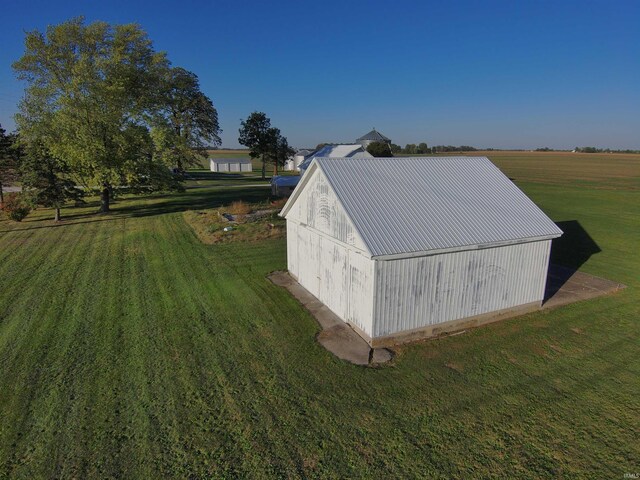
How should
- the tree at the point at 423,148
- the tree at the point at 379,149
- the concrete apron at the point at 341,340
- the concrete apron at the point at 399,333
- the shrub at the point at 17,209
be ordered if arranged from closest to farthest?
the concrete apron at the point at 341,340
the concrete apron at the point at 399,333
the shrub at the point at 17,209
the tree at the point at 379,149
the tree at the point at 423,148

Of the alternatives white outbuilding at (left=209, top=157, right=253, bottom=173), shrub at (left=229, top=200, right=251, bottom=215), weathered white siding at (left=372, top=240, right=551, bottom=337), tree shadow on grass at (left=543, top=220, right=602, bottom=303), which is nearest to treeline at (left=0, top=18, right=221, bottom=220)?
shrub at (left=229, top=200, right=251, bottom=215)

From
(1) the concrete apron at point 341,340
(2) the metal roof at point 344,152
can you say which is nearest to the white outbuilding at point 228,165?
(2) the metal roof at point 344,152

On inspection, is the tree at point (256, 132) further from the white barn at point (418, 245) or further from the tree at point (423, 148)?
the tree at point (423, 148)

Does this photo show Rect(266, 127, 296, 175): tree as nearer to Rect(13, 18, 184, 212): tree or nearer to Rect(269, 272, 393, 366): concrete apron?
Rect(13, 18, 184, 212): tree

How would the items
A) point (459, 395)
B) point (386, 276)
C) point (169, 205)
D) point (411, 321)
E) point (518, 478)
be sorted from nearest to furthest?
1. point (518, 478)
2. point (459, 395)
3. point (386, 276)
4. point (411, 321)
5. point (169, 205)

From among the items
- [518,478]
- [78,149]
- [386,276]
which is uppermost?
[78,149]

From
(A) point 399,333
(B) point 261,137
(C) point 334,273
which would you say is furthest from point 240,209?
(B) point 261,137

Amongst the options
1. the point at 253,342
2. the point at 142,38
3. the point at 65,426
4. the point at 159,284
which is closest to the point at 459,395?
the point at 253,342

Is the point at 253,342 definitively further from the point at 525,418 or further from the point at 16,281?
the point at 16,281
